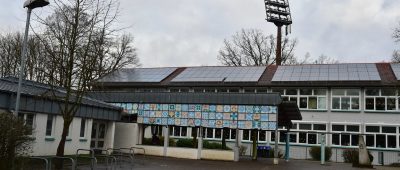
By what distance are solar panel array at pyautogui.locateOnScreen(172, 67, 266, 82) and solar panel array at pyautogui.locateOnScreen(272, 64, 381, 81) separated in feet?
6.46

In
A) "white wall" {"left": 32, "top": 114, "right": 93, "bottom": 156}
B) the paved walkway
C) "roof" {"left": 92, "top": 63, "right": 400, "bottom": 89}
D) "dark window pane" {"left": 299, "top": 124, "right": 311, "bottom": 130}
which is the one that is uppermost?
"roof" {"left": 92, "top": 63, "right": 400, "bottom": 89}

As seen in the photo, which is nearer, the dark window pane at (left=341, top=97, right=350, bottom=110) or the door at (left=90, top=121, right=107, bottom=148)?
the door at (left=90, top=121, right=107, bottom=148)

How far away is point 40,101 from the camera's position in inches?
838

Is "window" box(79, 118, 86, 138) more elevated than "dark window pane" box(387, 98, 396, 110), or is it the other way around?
"dark window pane" box(387, 98, 396, 110)

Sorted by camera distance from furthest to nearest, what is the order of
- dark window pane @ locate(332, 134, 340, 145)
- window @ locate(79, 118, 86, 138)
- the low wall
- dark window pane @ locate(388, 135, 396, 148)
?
dark window pane @ locate(332, 134, 340, 145), dark window pane @ locate(388, 135, 396, 148), the low wall, window @ locate(79, 118, 86, 138)

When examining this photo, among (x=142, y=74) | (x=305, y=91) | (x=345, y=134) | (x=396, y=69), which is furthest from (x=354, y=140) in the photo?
(x=142, y=74)

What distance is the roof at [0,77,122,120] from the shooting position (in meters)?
19.1

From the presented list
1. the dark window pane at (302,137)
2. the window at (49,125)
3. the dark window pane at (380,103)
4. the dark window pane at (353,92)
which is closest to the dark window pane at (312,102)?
the dark window pane at (302,137)

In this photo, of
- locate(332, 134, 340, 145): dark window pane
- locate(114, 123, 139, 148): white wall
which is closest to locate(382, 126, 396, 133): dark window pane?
locate(332, 134, 340, 145): dark window pane

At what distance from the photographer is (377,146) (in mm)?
33750

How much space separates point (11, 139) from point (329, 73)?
29.8 metres

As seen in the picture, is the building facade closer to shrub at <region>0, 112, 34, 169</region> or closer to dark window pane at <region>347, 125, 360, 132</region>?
dark window pane at <region>347, 125, 360, 132</region>

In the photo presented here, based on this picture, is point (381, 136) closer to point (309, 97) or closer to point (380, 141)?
point (380, 141)

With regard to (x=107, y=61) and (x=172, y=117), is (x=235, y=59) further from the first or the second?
(x=107, y=61)
